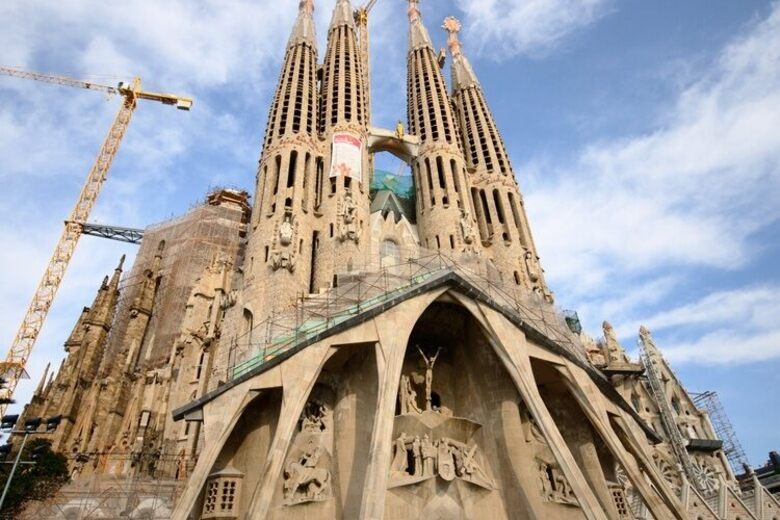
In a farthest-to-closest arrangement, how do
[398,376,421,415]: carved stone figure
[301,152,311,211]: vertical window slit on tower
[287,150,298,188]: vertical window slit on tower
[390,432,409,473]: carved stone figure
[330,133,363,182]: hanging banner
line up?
1. [330,133,363,182]: hanging banner
2. [287,150,298,188]: vertical window slit on tower
3. [301,152,311,211]: vertical window slit on tower
4. [398,376,421,415]: carved stone figure
5. [390,432,409,473]: carved stone figure

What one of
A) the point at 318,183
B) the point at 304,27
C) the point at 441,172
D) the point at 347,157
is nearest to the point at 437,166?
the point at 441,172

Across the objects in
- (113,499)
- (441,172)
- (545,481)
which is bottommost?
(545,481)

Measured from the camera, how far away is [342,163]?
23875 millimetres

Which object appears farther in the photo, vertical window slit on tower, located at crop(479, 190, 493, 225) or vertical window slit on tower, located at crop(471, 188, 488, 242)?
vertical window slit on tower, located at crop(479, 190, 493, 225)

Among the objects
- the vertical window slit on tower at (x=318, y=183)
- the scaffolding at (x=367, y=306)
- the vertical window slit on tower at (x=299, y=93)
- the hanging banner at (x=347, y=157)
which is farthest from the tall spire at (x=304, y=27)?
the scaffolding at (x=367, y=306)

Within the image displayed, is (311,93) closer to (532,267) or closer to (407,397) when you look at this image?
(532,267)

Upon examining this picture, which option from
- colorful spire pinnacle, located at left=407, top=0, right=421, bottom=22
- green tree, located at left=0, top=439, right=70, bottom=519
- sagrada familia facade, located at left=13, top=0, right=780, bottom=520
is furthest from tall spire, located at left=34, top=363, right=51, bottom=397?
colorful spire pinnacle, located at left=407, top=0, right=421, bottom=22

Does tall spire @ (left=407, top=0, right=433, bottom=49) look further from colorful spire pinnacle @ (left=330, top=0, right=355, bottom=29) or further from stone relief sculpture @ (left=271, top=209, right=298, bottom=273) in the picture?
stone relief sculpture @ (left=271, top=209, right=298, bottom=273)

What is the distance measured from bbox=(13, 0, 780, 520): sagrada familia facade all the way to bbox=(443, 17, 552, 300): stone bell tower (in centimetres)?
13

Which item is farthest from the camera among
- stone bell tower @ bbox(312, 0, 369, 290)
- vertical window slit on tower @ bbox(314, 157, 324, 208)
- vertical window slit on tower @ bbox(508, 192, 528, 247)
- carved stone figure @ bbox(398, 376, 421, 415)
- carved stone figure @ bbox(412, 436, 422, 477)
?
vertical window slit on tower @ bbox(508, 192, 528, 247)

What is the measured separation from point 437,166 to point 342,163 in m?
5.48

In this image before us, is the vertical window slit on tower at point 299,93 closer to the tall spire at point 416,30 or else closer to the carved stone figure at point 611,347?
the tall spire at point 416,30

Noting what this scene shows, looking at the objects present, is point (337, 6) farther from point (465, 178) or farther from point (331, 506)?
point (331, 506)

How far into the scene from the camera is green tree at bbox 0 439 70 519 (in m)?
14.6
